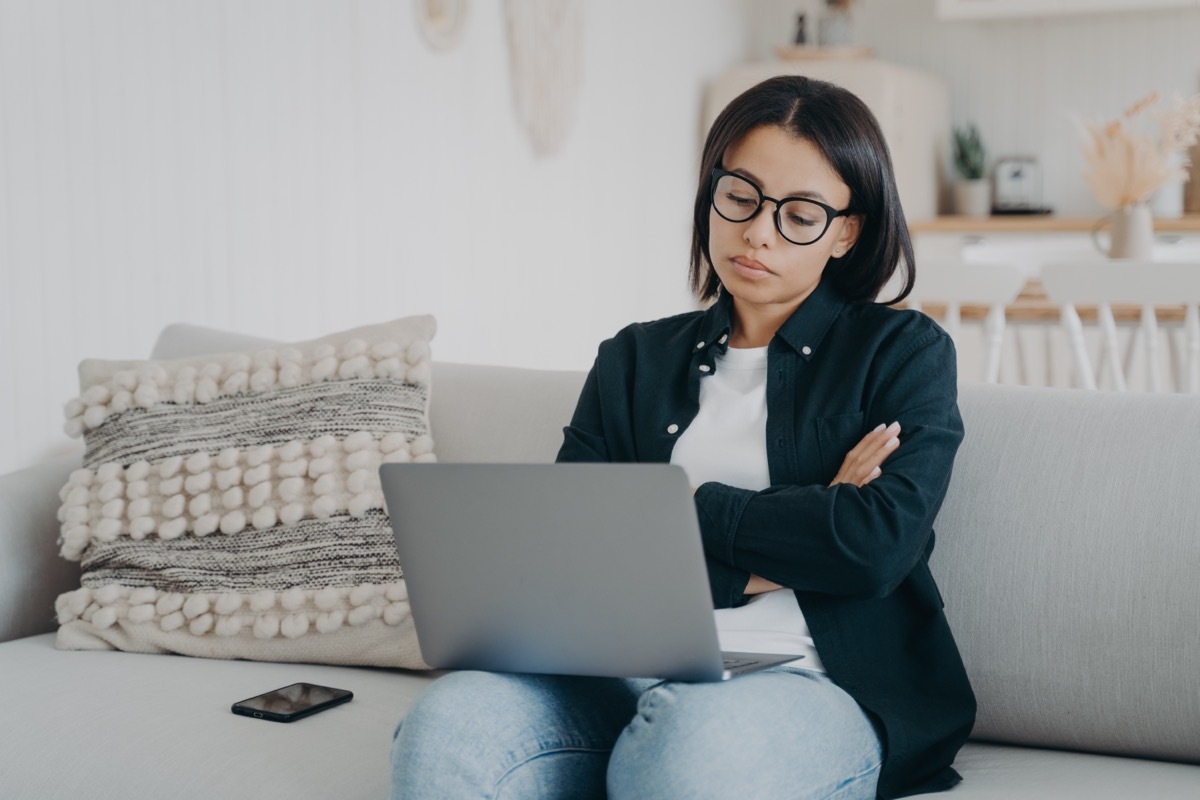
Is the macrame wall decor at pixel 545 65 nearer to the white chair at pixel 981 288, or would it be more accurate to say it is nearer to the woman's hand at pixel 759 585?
the white chair at pixel 981 288

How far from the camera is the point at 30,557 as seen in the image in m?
1.81

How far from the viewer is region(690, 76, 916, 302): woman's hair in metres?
1.41

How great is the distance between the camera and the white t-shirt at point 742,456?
1.29 metres

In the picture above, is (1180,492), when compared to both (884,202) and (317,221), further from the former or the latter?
(317,221)

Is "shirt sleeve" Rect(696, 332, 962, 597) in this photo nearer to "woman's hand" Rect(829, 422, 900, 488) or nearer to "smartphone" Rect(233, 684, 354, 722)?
"woman's hand" Rect(829, 422, 900, 488)

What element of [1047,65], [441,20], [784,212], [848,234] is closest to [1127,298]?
[848,234]

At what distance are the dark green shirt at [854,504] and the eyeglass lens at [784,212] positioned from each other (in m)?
0.08

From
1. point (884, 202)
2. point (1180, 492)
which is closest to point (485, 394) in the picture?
point (884, 202)

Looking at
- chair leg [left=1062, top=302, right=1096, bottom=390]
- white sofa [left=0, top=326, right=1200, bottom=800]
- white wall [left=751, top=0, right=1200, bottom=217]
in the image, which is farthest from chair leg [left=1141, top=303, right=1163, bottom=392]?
white wall [left=751, top=0, right=1200, bottom=217]

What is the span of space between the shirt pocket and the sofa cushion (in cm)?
19

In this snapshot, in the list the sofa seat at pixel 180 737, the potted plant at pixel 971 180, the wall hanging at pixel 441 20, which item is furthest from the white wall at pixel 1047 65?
the sofa seat at pixel 180 737

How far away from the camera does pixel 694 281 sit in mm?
1626

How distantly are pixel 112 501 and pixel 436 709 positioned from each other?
2.65 ft

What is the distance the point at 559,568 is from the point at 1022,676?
1.95 ft
